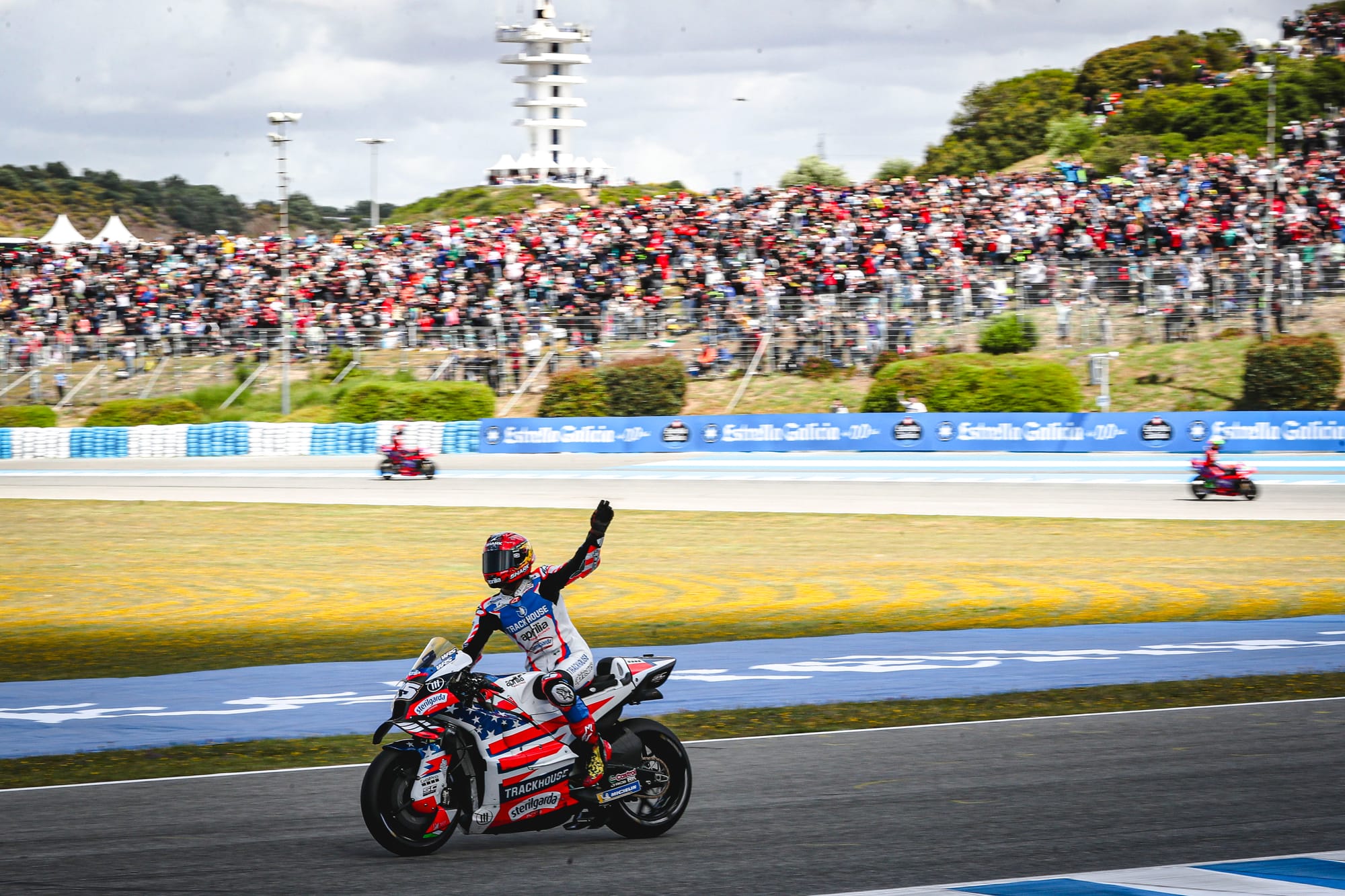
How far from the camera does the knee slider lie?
5.95 m

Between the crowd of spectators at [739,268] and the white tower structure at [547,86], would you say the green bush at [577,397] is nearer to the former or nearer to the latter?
the crowd of spectators at [739,268]

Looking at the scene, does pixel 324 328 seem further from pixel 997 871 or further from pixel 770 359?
pixel 997 871

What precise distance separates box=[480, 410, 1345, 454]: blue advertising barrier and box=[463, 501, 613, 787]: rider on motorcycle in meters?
28.2

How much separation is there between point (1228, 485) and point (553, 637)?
801 inches

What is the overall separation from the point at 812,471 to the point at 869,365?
797cm

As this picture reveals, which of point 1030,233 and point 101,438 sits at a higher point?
point 1030,233

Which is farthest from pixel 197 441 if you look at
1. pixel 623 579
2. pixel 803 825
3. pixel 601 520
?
pixel 803 825

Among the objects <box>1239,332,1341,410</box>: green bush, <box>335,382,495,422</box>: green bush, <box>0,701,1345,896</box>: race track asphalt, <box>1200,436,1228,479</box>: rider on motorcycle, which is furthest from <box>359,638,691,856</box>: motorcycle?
<box>335,382,495,422</box>: green bush


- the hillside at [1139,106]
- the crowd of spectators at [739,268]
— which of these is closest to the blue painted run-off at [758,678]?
the crowd of spectators at [739,268]

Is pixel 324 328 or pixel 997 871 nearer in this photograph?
pixel 997 871

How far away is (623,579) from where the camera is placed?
54.9ft

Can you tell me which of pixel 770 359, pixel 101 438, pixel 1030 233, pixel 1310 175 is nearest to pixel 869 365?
pixel 770 359

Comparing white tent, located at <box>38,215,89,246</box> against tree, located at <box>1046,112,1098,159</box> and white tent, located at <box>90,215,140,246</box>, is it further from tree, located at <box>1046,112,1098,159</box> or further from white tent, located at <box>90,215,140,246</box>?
tree, located at <box>1046,112,1098,159</box>

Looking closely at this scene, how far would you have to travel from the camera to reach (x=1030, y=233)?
37.6m
